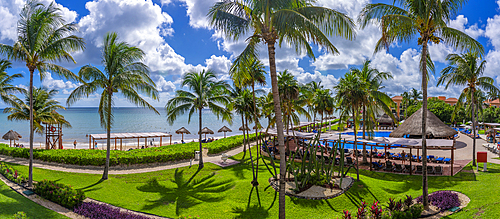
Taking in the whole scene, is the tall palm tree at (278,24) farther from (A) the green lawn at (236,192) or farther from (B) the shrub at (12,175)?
(B) the shrub at (12,175)

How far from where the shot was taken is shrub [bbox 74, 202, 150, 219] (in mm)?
8914

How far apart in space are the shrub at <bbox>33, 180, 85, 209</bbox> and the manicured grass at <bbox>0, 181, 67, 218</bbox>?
2.05ft

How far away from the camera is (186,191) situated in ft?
43.5

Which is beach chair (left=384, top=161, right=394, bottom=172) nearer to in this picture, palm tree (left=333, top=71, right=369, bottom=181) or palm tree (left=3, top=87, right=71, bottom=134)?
palm tree (left=333, top=71, right=369, bottom=181)

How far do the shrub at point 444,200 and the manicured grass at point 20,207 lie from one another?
13760 millimetres

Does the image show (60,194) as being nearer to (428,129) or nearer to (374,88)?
(374,88)

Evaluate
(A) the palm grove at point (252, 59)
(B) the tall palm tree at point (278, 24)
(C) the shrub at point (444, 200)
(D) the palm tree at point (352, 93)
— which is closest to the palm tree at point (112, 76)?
(A) the palm grove at point (252, 59)

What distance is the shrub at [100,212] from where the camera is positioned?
891 cm

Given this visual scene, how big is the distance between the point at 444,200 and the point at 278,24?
30.0ft

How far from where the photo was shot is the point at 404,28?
31.6ft

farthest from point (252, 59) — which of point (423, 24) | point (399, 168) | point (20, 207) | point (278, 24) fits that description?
point (399, 168)

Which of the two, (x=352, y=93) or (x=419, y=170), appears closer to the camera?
(x=352, y=93)

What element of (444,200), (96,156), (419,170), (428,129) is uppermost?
(428,129)

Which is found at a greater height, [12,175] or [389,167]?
[12,175]
